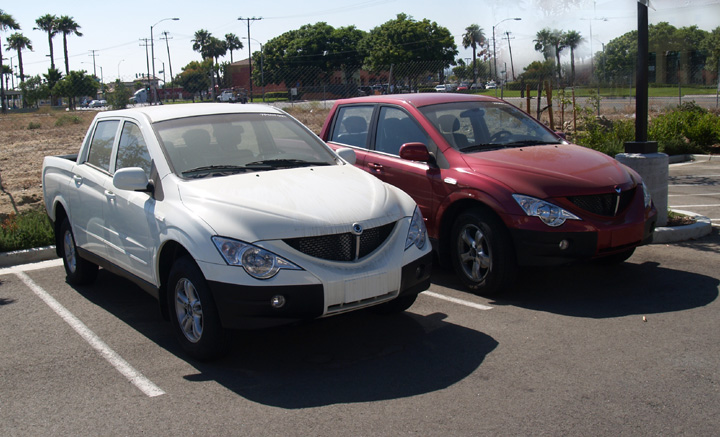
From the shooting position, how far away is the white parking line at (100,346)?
446 centimetres

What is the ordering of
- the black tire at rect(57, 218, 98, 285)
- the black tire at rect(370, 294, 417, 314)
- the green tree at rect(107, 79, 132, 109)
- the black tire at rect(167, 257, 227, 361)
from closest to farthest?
the black tire at rect(167, 257, 227, 361)
the black tire at rect(370, 294, 417, 314)
the black tire at rect(57, 218, 98, 285)
the green tree at rect(107, 79, 132, 109)

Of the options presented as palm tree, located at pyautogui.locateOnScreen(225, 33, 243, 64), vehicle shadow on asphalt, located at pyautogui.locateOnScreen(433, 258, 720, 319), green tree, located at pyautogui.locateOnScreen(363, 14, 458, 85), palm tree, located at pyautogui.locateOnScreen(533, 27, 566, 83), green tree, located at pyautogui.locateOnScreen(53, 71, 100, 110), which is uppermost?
palm tree, located at pyautogui.locateOnScreen(225, 33, 243, 64)

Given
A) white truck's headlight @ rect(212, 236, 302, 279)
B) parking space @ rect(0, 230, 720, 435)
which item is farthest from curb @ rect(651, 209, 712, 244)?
white truck's headlight @ rect(212, 236, 302, 279)

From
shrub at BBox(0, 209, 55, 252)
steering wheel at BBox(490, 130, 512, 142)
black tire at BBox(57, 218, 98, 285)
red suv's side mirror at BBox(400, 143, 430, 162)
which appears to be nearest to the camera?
red suv's side mirror at BBox(400, 143, 430, 162)

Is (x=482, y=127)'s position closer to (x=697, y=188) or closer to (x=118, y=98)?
(x=697, y=188)

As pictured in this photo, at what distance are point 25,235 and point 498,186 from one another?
18.8ft

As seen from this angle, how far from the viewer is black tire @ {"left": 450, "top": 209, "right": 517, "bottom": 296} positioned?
19.8 feet

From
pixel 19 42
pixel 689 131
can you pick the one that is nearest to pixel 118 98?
pixel 689 131

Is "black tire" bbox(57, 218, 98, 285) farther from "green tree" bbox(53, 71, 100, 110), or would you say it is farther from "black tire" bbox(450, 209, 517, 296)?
"green tree" bbox(53, 71, 100, 110)

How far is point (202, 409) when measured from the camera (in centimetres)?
408

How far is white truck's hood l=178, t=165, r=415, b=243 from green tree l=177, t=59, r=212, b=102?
53.4 meters

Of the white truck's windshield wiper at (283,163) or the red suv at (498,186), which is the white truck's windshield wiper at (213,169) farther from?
the red suv at (498,186)

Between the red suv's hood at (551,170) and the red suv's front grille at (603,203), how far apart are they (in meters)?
0.08

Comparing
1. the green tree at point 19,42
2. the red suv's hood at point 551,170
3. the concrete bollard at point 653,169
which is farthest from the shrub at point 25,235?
the green tree at point 19,42
